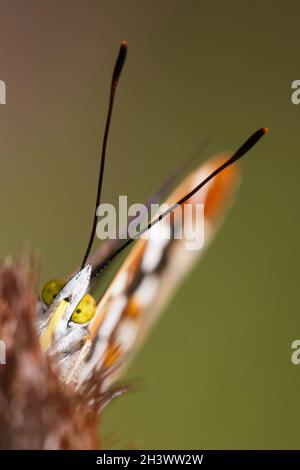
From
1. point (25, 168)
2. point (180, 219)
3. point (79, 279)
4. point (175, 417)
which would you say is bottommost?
point (175, 417)

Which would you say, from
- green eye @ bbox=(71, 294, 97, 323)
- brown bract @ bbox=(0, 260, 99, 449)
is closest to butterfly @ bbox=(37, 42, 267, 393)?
green eye @ bbox=(71, 294, 97, 323)

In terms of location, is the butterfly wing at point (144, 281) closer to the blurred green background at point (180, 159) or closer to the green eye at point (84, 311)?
the green eye at point (84, 311)

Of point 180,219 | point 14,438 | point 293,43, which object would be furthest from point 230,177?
point 293,43

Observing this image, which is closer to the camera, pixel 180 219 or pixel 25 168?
pixel 180 219

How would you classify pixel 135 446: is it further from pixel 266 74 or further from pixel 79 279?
pixel 266 74

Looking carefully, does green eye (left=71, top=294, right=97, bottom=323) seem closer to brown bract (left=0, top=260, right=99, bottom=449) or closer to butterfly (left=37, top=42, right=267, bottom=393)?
butterfly (left=37, top=42, right=267, bottom=393)

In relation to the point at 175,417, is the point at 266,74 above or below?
above

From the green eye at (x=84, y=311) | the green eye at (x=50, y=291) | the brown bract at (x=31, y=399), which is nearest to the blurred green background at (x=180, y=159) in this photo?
the green eye at (x=50, y=291)
